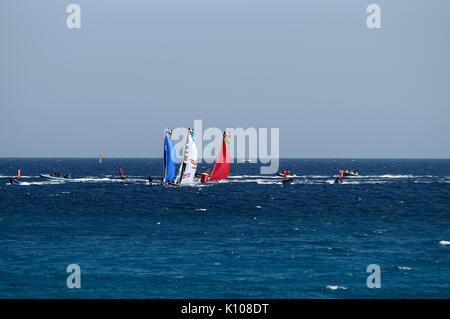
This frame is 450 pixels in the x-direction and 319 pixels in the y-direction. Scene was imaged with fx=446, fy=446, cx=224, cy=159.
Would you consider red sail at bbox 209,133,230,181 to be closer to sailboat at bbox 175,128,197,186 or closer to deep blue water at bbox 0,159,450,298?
sailboat at bbox 175,128,197,186

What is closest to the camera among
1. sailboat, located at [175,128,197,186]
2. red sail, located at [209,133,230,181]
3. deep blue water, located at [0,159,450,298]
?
deep blue water, located at [0,159,450,298]

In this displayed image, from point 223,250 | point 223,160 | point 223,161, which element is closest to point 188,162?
point 223,160

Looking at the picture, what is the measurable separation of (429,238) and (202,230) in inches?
918

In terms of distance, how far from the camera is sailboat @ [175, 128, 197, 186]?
288 feet

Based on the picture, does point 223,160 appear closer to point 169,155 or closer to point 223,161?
point 223,161

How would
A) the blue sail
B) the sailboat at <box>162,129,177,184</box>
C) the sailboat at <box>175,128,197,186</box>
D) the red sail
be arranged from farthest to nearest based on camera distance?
the red sail < the blue sail < the sailboat at <box>162,129,177,184</box> < the sailboat at <box>175,128,197,186</box>

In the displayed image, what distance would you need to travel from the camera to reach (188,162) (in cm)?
9106

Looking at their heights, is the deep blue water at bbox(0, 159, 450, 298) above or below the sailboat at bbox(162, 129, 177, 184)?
below

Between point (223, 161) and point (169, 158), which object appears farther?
point (223, 161)

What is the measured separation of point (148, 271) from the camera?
32.8 meters

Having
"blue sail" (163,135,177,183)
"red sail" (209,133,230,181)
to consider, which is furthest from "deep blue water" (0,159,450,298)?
"red sail" (209,133,230,181)

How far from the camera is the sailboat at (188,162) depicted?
87.8 meters

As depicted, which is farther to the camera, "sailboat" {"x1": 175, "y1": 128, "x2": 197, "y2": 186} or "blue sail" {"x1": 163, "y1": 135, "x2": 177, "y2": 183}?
"blue sail" {"x1": 163, "y1": 135, "x2": 177, "y2": 183}
